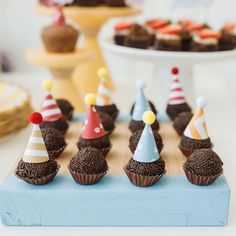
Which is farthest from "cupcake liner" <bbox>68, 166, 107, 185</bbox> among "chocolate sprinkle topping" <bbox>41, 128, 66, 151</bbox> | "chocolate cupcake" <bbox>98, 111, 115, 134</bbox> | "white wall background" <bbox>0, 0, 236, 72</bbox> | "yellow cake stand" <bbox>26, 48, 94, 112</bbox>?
"white wall background" <bbox>0, 0, 236, 72</bbox>

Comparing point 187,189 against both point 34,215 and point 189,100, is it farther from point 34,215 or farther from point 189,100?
point 189,100

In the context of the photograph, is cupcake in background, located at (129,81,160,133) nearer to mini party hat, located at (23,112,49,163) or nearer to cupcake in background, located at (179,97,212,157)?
cupcake in background, located at (179,97,212,157)

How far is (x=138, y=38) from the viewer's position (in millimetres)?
1399

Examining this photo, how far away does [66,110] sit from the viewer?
1.01 m

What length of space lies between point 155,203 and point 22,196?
7.9 inches

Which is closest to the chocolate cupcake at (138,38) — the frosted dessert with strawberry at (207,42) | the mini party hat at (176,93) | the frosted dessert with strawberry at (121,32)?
the frosted dessert with strawberry at (121,32)

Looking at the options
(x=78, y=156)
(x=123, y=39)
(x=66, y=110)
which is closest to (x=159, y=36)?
(x=123, y=39)

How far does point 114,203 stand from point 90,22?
32.0 inches

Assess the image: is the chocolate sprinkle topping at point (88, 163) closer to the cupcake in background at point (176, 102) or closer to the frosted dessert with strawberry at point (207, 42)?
the cupcake in background at point (176, 102)

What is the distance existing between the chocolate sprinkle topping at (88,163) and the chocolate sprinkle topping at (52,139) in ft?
0.31

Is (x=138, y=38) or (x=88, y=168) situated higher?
(x=88, y=168)

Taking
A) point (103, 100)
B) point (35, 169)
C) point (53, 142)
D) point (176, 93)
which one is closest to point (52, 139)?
point (53, 142)

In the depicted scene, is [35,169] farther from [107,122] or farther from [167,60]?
[167,60]

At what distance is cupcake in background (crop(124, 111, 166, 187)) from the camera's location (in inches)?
28.3
